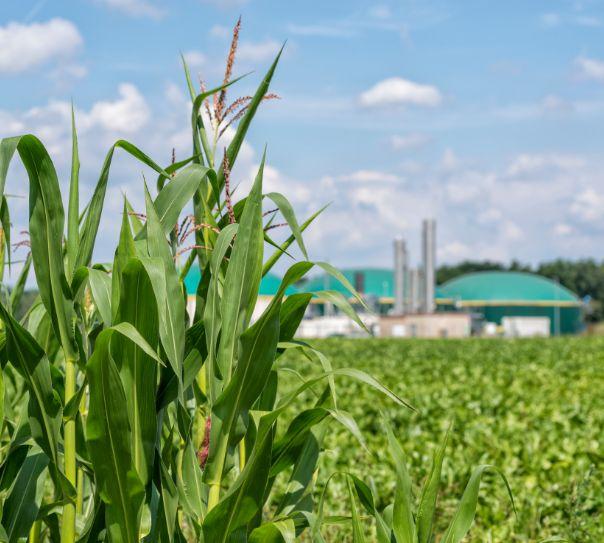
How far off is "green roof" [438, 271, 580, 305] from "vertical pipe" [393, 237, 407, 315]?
1739cm

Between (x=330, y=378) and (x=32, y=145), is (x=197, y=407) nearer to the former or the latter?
(x=330, y=378)

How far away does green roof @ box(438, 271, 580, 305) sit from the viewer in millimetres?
76188

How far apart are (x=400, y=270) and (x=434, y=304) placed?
11.3 feet

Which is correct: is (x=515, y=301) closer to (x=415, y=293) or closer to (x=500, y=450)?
(x=415, y=293)

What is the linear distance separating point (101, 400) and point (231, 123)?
75 centimetres

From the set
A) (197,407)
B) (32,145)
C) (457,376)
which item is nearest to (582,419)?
(457,376)

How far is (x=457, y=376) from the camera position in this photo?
37.7ft

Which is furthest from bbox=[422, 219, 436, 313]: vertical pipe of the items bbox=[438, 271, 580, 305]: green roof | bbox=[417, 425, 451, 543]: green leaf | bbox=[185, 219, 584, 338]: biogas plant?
bbox=[417, 425, 451, 543]: green leaf

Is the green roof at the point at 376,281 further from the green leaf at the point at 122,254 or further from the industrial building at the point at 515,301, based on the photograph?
the green leaf at the point at 122,254

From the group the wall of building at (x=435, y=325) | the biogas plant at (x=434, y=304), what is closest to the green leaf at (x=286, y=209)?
the biogas plant at (x=434, y=304)

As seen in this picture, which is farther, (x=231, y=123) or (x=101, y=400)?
(x=231, y=123)

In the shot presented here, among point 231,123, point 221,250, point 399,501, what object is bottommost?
point 399,501

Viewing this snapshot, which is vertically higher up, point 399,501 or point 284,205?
point 284,205

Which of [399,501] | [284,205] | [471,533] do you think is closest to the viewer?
[284,205]
